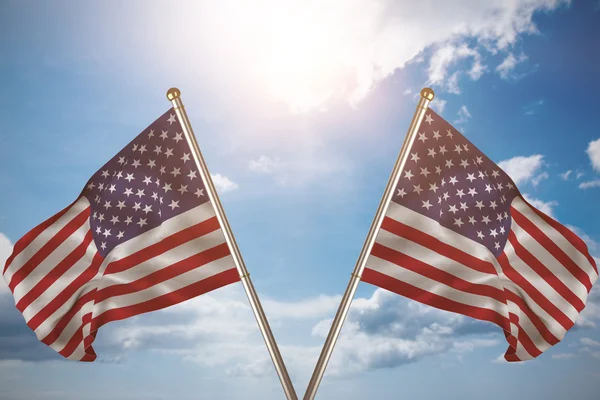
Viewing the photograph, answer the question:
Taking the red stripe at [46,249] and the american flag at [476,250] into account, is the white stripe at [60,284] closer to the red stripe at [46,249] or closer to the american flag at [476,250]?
the red stripe at [46,249]

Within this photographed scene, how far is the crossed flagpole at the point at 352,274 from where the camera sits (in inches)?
589

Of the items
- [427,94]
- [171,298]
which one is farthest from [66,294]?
[427,94]

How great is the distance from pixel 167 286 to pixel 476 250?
7.68 metres

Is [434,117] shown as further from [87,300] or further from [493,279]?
[87,300]

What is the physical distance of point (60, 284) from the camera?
16078 mm

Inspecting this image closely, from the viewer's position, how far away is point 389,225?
1594cm

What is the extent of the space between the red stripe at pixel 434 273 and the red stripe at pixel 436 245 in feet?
1.35

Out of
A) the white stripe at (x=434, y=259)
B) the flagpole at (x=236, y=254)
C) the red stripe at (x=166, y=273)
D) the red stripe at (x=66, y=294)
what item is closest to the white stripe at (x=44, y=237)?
the red stripe at (x=66, y=294)

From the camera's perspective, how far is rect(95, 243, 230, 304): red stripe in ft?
52.0

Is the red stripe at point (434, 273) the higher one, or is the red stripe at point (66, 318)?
the red stripe at point (66, 318)

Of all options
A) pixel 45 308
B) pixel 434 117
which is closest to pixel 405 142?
pixel 434 117

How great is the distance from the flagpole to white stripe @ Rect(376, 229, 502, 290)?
3345mm

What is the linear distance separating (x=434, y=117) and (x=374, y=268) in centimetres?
406

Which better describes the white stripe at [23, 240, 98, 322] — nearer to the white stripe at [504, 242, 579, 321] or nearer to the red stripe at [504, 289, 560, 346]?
the white stripe at [504, 242, 579, 321]
